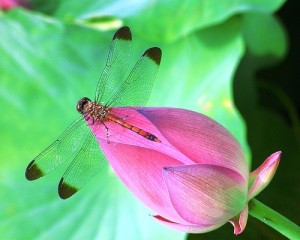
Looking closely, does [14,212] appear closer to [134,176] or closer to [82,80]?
[82,80]

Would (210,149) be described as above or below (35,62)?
below

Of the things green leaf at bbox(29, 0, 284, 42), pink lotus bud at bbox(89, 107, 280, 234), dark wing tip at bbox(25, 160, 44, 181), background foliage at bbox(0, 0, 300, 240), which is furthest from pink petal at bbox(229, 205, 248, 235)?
green leaf at bbox(29, 0, 284, 42)

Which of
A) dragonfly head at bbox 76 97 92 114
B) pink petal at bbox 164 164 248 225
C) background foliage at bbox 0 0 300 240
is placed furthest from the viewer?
background foliage at bbox 0 0 300 240

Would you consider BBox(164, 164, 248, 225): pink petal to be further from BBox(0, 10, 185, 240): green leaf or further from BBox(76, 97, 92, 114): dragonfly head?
BBox(0, 10, 185, 240): green leaf

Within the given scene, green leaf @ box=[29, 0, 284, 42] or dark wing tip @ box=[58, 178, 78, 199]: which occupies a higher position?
green leaf @ box=[29, 0, 284, 42]

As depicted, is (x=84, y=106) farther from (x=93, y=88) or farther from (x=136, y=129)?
(x=93, y=88)

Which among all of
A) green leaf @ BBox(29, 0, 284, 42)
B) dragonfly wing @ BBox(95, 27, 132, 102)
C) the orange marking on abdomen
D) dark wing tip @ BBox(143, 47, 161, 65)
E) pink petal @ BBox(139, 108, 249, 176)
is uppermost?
green leaf @ BBox(29, 0, 284, 42)

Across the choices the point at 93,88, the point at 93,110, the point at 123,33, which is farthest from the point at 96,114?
the point at 93,88

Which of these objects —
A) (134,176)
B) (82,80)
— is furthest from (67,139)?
(82,80)
